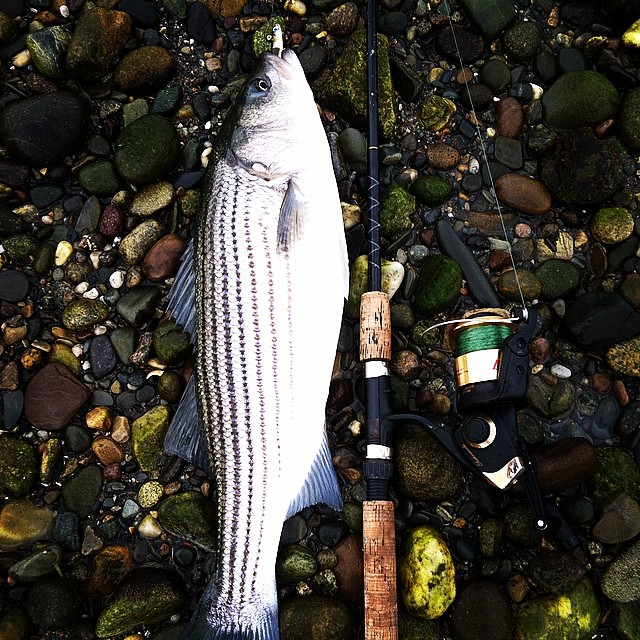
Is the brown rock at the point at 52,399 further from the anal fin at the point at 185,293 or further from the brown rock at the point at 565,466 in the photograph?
the brown rock at the point at 565,466

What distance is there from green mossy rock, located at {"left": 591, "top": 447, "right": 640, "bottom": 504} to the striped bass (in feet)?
5.18

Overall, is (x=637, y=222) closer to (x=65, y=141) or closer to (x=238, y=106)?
(x=238, y=106)

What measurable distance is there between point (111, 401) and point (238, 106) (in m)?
2.06

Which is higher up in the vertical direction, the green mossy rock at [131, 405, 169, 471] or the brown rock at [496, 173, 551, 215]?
the brown rock at [496, 173, 551, 215]

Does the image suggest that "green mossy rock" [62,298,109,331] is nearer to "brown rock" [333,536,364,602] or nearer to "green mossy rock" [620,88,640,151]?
"brown rock" [333,536,364,602]

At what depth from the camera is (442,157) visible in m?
3.45

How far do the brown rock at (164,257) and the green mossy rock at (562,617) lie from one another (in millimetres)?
3020

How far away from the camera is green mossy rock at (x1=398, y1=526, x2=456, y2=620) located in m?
2.86

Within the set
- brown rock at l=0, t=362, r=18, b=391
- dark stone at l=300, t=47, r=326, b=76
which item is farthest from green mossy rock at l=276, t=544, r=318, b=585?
dark stone at l=300, t=47, r=326, b=76

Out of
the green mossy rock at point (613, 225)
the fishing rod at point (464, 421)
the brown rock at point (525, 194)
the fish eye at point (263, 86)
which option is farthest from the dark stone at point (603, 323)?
the fish eye at point (263, 86)

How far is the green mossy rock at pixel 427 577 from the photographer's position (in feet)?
9.38

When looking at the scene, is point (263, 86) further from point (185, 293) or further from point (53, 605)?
point (53, 605)

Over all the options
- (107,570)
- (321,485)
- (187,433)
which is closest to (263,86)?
(187,433)

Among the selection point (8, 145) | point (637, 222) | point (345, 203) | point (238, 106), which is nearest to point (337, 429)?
point (345, 203)
